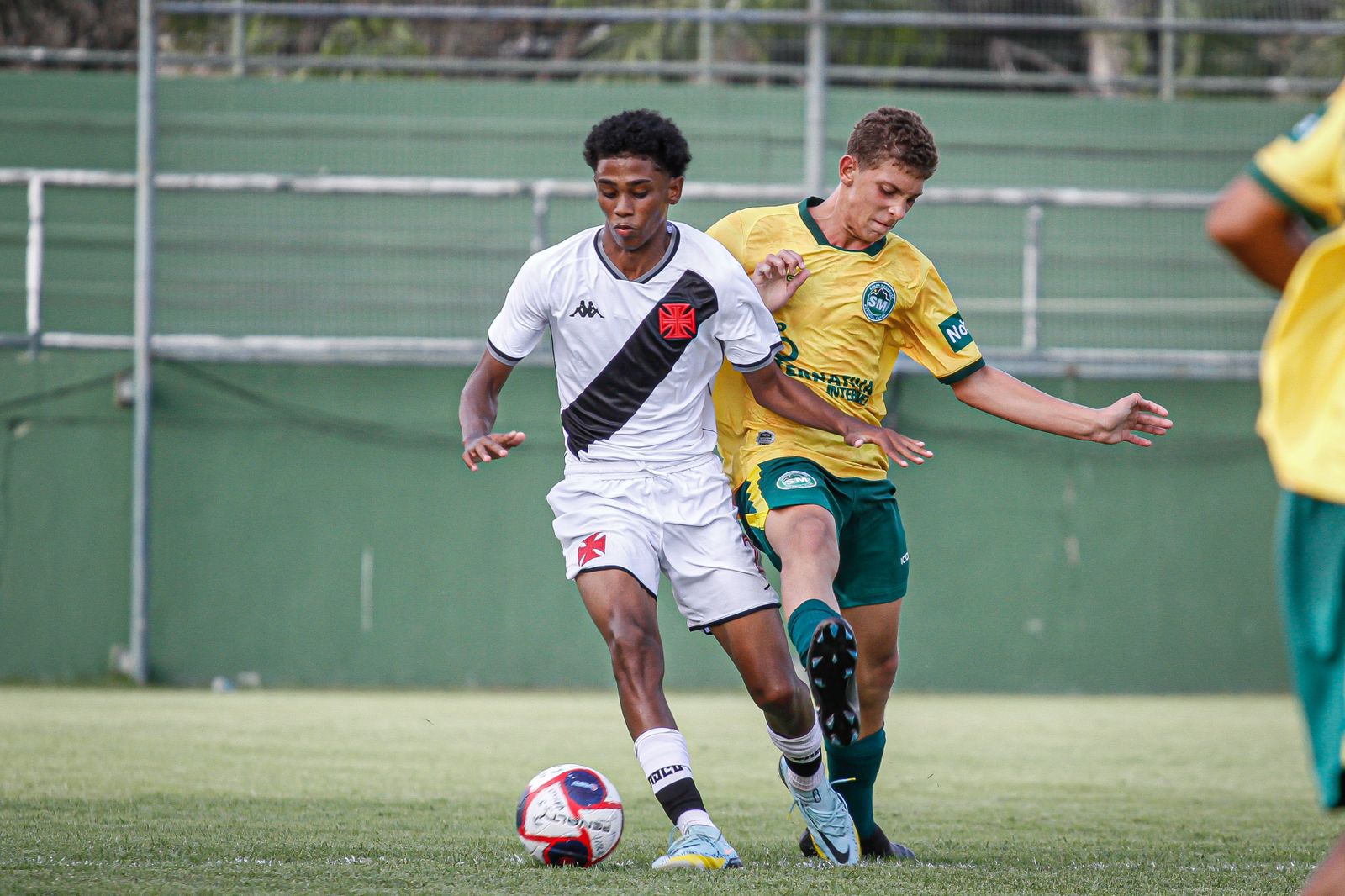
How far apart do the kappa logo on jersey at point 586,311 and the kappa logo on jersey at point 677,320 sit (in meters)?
0.20

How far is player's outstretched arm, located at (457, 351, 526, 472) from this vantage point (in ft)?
15.2

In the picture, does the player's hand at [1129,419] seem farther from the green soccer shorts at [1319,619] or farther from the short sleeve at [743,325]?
the green soccer shorts at [1319,619]

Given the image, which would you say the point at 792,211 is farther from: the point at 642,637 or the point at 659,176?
the point at 642,637

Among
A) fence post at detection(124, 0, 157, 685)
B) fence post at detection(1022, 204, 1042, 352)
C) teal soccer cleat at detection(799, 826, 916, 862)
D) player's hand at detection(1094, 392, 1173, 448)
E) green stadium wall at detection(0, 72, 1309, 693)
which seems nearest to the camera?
player's hand at detection(1094, 392, 1173, 448)

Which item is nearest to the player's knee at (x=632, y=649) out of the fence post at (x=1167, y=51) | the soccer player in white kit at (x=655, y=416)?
the soccer player in white kit at (x=655, y=416)

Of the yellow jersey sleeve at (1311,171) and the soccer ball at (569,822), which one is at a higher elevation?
the yellow jersey sleeve at (1311,171)

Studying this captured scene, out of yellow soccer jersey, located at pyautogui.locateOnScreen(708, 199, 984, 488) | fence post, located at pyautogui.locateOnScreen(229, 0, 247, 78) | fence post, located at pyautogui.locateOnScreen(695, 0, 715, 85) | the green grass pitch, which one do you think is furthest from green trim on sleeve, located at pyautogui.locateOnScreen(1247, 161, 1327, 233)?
fence post, located at pyautogui.locateOnScreen(229, 0, 247, 78)

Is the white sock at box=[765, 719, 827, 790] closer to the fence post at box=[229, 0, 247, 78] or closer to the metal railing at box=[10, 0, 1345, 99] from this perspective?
the metal railing at box=[10, 0, 1345, 99]

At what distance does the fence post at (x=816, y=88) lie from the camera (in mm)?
12875

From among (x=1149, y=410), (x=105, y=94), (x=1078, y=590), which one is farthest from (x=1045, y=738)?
(x=105, y=94)

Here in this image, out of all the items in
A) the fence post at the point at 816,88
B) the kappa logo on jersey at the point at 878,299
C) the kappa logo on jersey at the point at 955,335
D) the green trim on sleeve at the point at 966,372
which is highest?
the fence post at the point at 816,88

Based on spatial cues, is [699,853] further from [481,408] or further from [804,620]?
[481,408]

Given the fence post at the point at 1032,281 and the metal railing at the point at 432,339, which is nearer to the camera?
the metal railing at the point at 432,339

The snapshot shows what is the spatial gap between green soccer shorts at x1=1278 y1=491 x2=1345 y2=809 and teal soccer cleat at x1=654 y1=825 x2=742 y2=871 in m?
1.99
